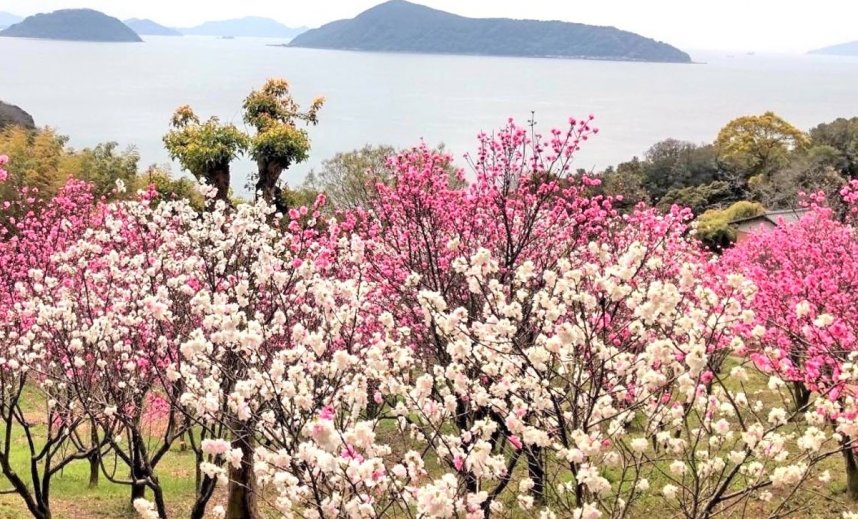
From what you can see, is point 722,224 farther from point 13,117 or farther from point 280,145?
point 13,117

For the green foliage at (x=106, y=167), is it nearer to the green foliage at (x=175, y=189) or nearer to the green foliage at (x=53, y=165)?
the green foliage at (x=53, y=165)

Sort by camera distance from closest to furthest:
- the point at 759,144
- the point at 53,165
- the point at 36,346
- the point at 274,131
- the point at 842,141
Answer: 1. the point at 36,346
2. the point at 274,131
3. the point at 53,165
4. the point at 842,141
5. the point at 759,144

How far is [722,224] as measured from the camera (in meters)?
35.0

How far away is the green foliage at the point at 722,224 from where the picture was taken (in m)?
34.6

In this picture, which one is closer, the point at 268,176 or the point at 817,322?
the point at 817,322

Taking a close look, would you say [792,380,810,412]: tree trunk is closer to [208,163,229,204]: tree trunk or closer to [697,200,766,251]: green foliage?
[208,163,229,204]: tree trunk

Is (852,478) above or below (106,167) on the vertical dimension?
below

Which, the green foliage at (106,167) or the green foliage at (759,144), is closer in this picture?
the green foliage at (106,167)

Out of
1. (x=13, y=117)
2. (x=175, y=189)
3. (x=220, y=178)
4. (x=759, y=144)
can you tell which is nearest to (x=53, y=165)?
(x=175, y=189)

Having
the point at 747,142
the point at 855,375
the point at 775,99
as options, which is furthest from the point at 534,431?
the point at 775,99

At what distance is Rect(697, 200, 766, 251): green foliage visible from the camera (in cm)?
3456

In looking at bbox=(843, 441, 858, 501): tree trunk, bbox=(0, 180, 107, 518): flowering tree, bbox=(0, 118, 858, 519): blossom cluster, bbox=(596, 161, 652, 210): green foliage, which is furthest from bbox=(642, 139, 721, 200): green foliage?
bbox=(0, 180, 107, 518): flowering tree

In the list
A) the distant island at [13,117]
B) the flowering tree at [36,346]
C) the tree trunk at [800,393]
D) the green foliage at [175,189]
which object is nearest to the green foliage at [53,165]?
Result: the green foliage at [175,189]

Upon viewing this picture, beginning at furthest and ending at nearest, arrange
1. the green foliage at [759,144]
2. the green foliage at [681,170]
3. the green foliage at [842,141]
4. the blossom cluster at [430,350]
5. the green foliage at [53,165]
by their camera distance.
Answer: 1. the green foliage at [681,170]
2. the green foliage at [759,144]
3. the green foliage at [842,141]
4. the green foliage at [53,165]
5. the blossom cluster at [430,350]
